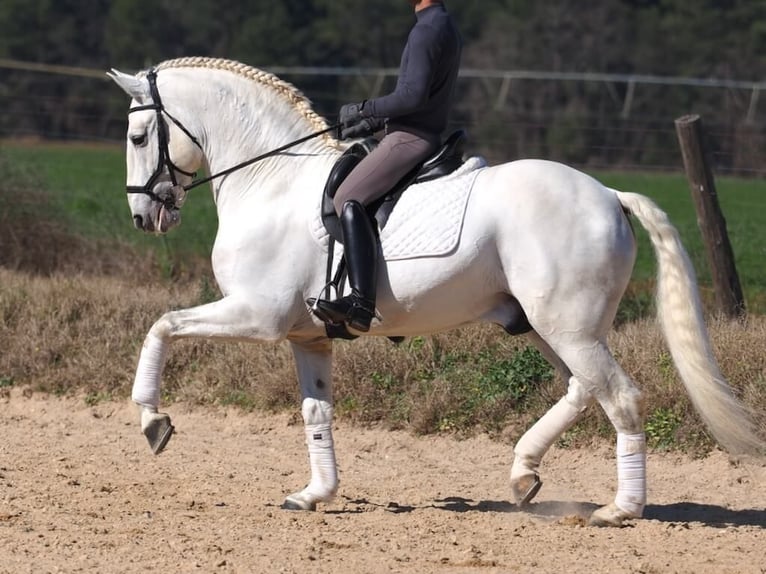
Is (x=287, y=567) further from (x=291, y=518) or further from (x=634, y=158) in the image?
(x=634, y=158)

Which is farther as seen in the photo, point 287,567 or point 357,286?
point 357,286

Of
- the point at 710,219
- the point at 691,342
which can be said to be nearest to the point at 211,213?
the point at 710,219

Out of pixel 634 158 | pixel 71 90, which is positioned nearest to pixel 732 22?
pixel 71 90

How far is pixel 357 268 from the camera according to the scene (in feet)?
21.9

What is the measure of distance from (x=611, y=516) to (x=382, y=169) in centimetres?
209

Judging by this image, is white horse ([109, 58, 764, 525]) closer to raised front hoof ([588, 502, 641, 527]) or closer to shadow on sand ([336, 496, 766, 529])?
raised front hoof ([588, 502, 641, 527])

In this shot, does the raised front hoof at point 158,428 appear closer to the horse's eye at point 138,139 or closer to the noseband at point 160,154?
the noseband at point 160,154

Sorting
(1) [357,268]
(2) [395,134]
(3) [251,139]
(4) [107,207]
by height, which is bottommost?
(4) [107,207]

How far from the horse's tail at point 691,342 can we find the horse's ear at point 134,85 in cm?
257

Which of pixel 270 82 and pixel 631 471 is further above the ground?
pixel 270 82

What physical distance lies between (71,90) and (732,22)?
26.1 meters

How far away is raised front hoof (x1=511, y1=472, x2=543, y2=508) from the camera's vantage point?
7.06m

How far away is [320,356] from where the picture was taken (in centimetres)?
736

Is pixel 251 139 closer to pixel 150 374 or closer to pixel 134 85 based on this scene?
pixel 134 85
